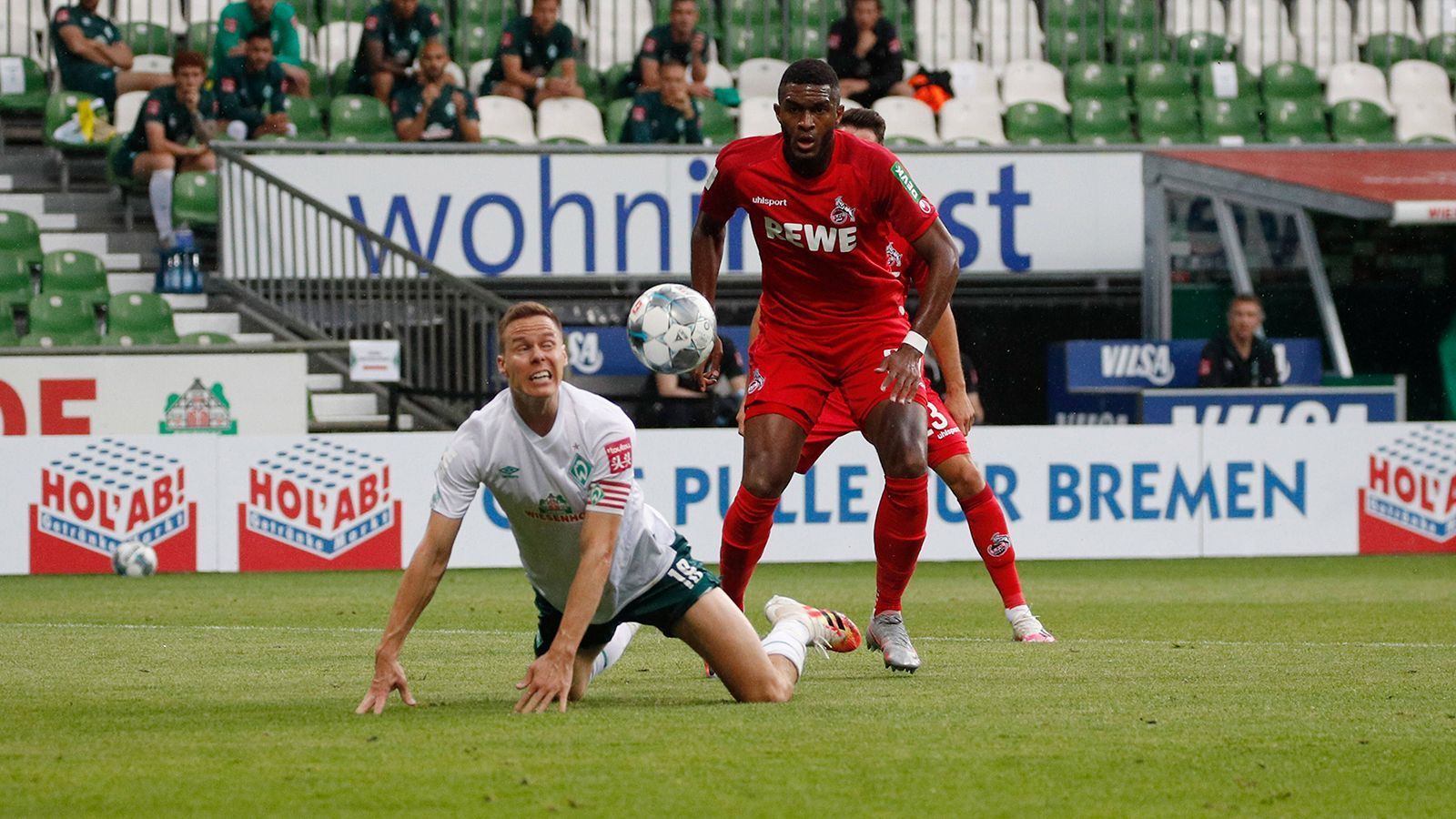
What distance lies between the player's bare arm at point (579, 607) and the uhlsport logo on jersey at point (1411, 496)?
34.3ft

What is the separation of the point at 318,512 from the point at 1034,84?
947 cm

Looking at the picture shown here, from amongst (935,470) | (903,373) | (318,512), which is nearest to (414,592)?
(903,373)

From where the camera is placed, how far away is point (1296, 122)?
20.1 metres

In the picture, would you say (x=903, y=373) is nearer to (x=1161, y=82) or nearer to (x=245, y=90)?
(x=245, y=90)

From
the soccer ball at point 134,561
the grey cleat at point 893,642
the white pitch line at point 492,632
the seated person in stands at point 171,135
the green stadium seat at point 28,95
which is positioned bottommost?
the soccer ball at point 134,561

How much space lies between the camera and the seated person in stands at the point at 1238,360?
15.9 m

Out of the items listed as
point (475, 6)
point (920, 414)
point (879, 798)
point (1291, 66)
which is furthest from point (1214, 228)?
point (879, 798)

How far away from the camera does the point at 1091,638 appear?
8.94 m

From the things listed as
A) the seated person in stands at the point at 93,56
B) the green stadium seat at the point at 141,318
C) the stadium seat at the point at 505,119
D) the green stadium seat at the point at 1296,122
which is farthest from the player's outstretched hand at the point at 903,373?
the green stadium seat at the point at 1296,122

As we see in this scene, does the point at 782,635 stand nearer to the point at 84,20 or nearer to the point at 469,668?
the point at 469,668

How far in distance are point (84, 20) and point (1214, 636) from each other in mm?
12716

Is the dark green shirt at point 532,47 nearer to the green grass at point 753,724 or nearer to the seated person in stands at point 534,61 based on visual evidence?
the seated person in stands at point 534,61

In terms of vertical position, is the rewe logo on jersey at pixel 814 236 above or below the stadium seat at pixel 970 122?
below

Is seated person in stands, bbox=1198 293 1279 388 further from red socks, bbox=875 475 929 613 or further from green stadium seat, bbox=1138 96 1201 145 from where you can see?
red socks, bbox=875 475 929 613
